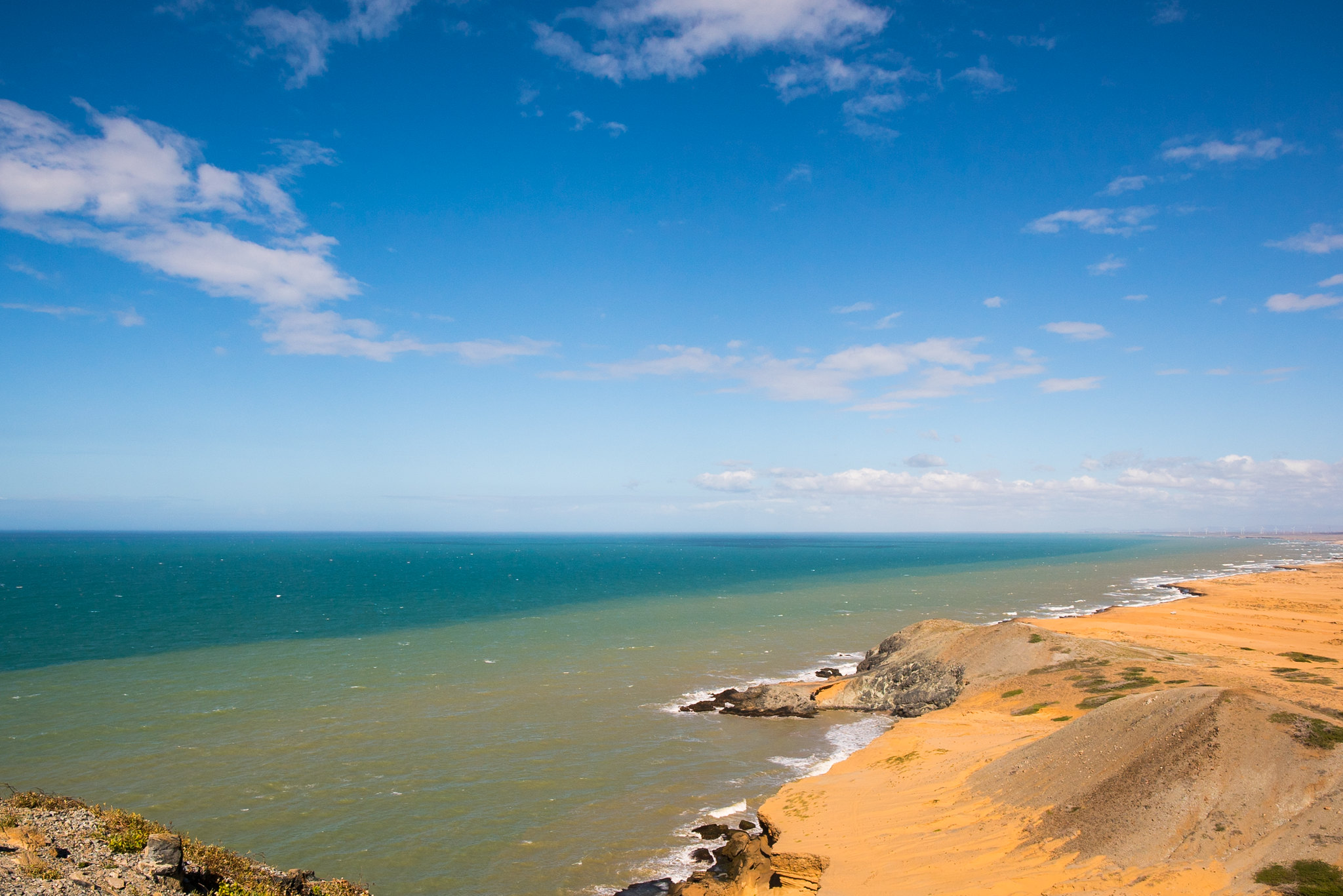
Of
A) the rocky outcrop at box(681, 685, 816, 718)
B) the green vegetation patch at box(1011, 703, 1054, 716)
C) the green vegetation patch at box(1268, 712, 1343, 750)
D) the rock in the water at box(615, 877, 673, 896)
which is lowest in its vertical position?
the rocky outcrop at box(681, 685, 816, 718)

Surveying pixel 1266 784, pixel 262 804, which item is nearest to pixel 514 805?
pixel 262 804

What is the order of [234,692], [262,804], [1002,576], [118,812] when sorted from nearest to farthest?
[118,812]
[262,804]
[234,692]
[1002,576]

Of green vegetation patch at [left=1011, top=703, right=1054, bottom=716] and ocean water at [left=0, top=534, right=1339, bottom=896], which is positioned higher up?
green vegetation patch at [left=1011, top=703, right=1054, bottom=716]

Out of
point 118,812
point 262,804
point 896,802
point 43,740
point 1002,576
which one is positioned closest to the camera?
point 118,812

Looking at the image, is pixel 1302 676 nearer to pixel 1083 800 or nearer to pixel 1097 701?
pixel 1097 701

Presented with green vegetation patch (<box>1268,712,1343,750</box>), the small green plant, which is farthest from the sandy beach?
the small green plant

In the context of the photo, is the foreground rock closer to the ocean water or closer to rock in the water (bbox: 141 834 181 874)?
rock in the water (bbox: 141 834 181 874)

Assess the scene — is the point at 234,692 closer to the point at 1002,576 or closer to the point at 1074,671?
the point at 1074,671
